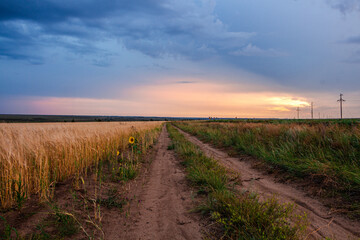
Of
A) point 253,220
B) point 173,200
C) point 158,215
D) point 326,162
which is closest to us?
point 253,220

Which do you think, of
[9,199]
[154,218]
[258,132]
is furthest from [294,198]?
[258,132]

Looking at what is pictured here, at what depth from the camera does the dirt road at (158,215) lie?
105 inches

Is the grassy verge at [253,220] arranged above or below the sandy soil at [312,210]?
above

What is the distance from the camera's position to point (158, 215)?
3215 millimetres

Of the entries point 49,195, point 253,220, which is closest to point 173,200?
point 253,220

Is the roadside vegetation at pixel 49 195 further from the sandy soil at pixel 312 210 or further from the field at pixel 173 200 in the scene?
the sandy soil at pixel 312 210

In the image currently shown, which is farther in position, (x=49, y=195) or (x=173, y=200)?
(x=173, y=200)

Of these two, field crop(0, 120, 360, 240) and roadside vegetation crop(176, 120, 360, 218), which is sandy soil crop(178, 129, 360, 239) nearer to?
field crop(0, 120, 360, 240)

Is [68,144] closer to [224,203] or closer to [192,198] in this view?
[192,198]

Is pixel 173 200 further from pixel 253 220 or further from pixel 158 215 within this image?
pixel 253 220

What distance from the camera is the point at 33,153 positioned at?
4156mm

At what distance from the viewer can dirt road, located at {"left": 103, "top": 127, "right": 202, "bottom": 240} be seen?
2674 millimetres

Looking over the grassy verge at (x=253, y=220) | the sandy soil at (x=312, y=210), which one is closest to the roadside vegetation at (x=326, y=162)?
the sandy soil at (x=312, y=210)

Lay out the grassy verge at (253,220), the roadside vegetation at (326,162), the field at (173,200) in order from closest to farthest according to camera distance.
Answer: the grassy verge at (253,220)
the field at (173,200)
the roadside vegetation at (326,162)
